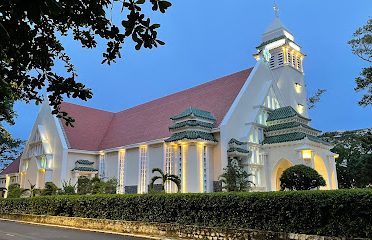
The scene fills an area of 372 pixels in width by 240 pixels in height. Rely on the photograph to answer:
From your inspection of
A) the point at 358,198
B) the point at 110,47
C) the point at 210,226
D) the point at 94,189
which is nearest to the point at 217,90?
the point at 94,189

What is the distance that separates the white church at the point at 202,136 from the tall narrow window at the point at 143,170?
0.07m

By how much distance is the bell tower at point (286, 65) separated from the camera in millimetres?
27734

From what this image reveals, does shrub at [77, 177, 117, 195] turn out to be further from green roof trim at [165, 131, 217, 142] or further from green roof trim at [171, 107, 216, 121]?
green roof trim at [171, 107, 216, 121]

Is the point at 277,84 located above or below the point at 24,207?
above

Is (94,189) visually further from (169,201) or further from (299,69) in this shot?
(299,69)

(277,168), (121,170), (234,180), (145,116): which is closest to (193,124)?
(234,180)

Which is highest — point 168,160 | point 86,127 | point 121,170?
point 86,127

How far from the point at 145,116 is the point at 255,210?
19.7 meters

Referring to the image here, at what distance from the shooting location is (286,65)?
27812 millimetres

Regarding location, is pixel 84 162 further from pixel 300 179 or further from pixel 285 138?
pixel 300 179

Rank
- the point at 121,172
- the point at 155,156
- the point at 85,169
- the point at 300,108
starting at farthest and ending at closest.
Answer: the point at 300,108 < the point at 85,169 < the point at 121,172 < the point at 155,156

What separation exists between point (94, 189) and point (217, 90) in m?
11.2

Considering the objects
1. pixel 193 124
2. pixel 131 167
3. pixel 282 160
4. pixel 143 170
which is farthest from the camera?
pixel 131 167

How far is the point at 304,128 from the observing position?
21250 mm
